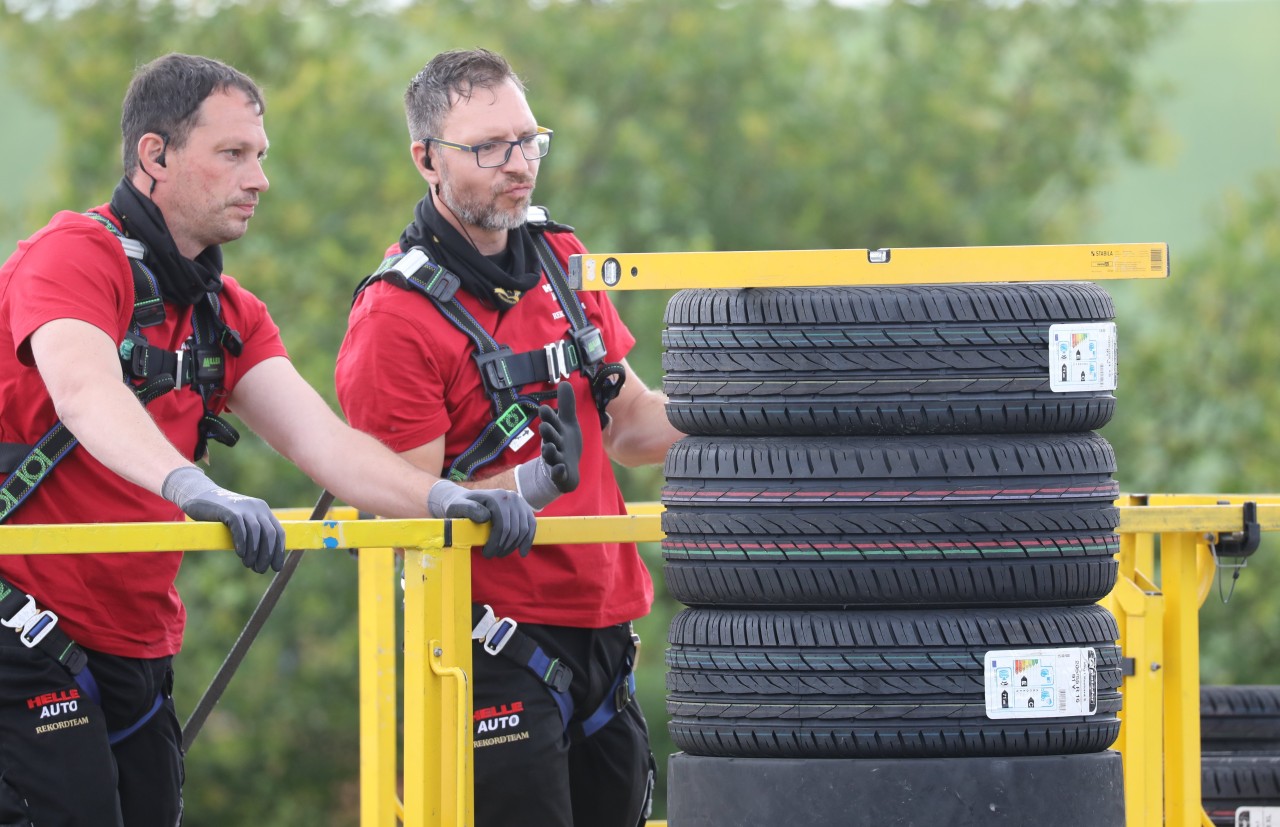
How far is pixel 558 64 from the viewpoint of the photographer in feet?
65.6

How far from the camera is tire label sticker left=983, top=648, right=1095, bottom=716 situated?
146 inches

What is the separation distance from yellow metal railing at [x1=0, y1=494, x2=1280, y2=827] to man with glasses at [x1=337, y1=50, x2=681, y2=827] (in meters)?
0.27

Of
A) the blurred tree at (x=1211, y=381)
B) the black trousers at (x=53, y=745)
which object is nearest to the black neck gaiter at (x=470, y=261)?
the black trousers at (x=53, y=745)

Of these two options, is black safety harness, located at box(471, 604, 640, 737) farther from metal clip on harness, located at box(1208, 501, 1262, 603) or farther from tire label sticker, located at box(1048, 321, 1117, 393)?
metal clip on harness, located at box(1208, 501, 1262, 603)

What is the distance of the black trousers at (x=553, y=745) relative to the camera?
4.28 m

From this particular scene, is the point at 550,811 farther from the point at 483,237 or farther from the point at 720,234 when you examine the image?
the point at 720,234

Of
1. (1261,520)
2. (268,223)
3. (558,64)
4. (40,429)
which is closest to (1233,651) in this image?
(558,64)

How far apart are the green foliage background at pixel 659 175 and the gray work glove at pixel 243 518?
12.6 m

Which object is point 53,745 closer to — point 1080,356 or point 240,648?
point 240,648

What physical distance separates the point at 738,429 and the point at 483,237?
101cm

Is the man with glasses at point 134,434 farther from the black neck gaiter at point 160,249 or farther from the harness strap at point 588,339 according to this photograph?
the harness strap at point 588,339

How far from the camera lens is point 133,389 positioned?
409 centimetres

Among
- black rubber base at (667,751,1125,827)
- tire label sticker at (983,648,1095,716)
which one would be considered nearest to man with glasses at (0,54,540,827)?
black rubber base at (667,751,1125,827)

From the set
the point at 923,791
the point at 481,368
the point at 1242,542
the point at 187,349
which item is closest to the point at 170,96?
the point at 187,349
